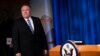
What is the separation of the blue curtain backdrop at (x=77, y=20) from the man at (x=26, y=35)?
Result: 0.65 metres

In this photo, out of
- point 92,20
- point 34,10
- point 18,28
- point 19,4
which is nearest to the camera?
point 18,28

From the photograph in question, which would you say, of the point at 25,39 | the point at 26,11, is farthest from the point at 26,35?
the point at 26,11

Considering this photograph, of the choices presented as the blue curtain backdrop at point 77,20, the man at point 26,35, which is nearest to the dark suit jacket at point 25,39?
the man at point 26,35

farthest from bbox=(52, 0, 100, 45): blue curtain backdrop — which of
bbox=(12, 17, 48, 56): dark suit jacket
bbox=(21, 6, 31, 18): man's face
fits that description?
bbox=(21, 6, 31, 18): man's face

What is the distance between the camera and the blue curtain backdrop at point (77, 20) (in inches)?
131

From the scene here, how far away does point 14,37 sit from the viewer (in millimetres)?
2828

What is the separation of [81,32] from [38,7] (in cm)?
78

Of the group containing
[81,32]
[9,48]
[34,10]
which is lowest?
[9,48]

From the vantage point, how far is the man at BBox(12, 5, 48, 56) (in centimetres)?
280

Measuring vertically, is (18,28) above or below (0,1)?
below

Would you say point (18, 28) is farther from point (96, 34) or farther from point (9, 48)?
point (96, 34)

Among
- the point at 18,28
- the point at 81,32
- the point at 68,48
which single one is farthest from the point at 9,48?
the point at 68,48

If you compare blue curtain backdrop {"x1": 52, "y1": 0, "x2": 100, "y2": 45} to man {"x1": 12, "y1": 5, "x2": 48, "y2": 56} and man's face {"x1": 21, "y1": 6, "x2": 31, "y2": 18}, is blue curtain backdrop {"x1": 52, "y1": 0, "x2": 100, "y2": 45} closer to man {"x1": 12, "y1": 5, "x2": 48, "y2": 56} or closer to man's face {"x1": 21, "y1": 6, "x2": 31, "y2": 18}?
man {"x1": 12, "y1": 5, "x2": 48, "y2": 56}

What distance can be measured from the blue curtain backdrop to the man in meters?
0.65
